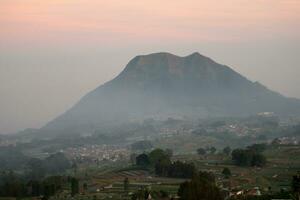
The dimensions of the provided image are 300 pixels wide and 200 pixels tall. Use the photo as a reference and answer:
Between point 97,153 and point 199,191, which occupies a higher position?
point 97,153

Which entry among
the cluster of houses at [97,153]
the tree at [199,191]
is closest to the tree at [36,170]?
the cluster of houses at [97,153]

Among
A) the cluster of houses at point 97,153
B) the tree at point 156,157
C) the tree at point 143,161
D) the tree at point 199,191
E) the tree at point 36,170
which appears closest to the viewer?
the tree at point 199,191

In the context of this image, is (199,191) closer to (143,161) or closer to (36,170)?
(143,161)

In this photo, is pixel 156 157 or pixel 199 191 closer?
pixel 199 191

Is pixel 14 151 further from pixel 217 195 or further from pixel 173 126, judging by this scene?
pixel 217 195

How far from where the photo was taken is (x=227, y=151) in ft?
333

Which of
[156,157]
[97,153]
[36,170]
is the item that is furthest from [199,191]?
[97,153]

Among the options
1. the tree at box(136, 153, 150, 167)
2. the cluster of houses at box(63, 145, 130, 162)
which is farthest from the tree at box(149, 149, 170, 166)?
the cluster of houses at box(63, 145, 130, 162)

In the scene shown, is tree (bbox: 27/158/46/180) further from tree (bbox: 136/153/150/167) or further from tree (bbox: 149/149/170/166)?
tree (bbox: 149/149/170/166)

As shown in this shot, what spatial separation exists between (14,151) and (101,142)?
23169 mm

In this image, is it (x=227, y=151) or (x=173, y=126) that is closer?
(x=227, y=151)

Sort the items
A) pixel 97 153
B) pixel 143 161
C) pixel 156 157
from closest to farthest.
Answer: pixel 156 157 < pixel 143 161 < pixel 97 153

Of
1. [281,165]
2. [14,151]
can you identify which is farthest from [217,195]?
[14,151]

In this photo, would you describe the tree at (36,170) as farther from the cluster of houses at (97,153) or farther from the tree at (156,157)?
the tree at (156,157)
